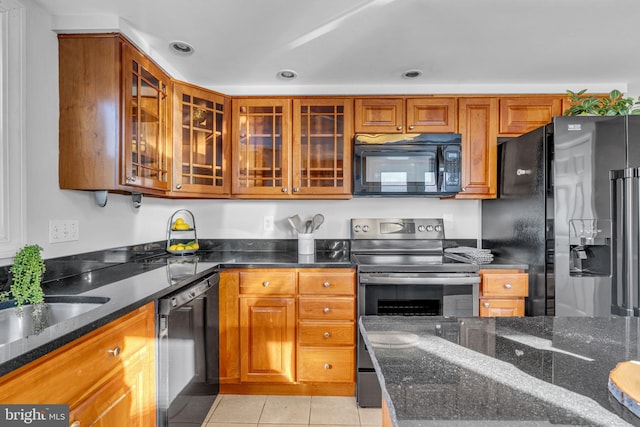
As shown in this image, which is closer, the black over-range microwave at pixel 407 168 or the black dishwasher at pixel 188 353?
the black dishwasher at pixel 188 353

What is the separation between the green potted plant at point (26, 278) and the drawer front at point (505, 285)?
7.66 ft

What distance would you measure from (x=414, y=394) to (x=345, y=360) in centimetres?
170

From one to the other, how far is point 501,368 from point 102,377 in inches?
47.1

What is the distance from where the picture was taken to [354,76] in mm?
2479

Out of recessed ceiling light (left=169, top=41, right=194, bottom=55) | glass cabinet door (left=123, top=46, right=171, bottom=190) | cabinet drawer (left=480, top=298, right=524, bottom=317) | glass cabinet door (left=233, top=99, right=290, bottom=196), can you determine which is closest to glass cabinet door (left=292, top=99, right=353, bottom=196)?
glass cabinet door (left=233, top=99, right=290, bottom=196)

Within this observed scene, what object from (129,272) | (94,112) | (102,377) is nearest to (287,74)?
(94,112)

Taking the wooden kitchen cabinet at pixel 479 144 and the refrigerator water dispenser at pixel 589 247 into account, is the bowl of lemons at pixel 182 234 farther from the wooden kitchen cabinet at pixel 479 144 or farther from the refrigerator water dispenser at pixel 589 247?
the refrigerator water dispenser at pixel 589 247

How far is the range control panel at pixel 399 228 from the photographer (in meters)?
2.75

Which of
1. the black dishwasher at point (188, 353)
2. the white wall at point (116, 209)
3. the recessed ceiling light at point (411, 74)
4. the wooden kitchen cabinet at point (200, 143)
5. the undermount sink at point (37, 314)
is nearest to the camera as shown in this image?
the undermount sink at point (37, 314)

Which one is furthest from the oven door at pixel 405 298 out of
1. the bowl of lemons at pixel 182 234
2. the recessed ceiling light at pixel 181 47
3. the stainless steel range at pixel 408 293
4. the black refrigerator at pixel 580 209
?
the recessed ceiling light at pixel 181 47

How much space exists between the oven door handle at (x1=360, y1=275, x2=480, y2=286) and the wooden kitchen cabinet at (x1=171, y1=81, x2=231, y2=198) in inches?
48.3

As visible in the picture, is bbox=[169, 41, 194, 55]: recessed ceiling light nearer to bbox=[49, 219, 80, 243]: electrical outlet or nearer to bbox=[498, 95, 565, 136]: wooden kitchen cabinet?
bbox=[49, 219, 80, 243]: electrical outlet

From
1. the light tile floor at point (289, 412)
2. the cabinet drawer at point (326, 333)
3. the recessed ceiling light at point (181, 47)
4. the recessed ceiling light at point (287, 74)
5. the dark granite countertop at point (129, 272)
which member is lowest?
the light tile floor at point (289, 412)

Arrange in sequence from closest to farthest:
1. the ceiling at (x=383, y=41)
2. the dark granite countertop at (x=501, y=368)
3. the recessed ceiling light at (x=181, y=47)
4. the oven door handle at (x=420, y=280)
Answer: the dark granite countertop at (x=501, y=368), the ceiling at (x=383, y=41), the recessed ceiling light at (x=181, y=47), the oven door handle at (x=420, y=280)
